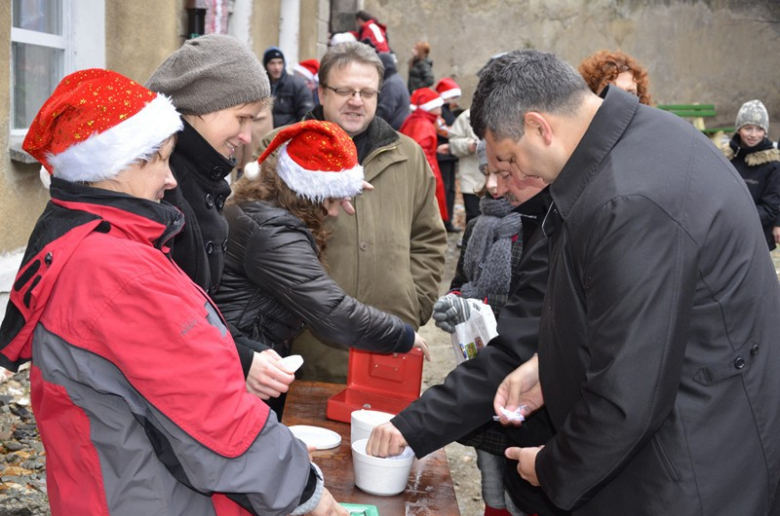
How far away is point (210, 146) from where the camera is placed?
2430 millimetres

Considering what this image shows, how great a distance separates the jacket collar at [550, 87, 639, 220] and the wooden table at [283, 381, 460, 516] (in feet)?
2.76

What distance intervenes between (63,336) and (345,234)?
6.37ft

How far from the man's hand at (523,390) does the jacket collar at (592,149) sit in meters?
0.55

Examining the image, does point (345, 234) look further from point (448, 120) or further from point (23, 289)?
point (448, 120)

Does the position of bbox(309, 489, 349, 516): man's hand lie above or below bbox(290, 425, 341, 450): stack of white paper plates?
above

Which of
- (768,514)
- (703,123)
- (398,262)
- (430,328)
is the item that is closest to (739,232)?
(768,514)

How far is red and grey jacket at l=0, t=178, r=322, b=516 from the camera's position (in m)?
1.68

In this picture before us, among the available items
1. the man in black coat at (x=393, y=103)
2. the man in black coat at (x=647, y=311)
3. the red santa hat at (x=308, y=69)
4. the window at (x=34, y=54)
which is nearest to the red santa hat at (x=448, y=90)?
the man in black coat at (x=393, y=103)

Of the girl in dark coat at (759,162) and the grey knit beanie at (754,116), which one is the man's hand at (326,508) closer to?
the girl in dark coat at (759,162)

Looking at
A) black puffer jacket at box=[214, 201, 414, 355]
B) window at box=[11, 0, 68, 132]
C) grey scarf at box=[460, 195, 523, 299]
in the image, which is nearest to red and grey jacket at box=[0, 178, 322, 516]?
black puffer jacket at box=[214, 201, 414, 355]

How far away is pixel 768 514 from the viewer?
1987 millimetres

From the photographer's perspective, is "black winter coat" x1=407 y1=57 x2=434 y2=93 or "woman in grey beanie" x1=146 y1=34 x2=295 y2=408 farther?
"black winter coat" x1=407 y1=57 x2=434 y2=93

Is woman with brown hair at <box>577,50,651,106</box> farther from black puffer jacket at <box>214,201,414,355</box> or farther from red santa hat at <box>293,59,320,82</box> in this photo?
red santa hat at <box>293,59,320,82</box>

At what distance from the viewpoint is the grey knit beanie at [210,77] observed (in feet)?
8.02
